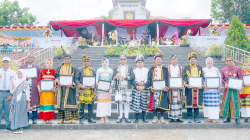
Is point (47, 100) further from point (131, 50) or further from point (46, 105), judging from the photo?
point (131, 50)

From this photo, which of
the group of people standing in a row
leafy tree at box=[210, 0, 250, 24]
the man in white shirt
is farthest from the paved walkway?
leafy tree at box=[210, 0, 250, 24]

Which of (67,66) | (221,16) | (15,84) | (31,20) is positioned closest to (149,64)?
(67,66)

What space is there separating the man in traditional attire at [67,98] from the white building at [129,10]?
18.4 metres

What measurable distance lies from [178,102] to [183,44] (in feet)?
35.1

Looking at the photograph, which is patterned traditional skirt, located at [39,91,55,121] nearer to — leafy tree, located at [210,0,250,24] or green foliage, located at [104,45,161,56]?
green foliage, located at [104,45,161,56]

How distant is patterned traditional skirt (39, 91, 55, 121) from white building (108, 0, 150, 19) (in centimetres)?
1870

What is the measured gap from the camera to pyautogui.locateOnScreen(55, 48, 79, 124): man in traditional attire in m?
4.58

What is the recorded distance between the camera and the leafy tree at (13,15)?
29.5 m

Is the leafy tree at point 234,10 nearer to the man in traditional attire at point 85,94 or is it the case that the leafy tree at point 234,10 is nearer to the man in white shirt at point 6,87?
the man in traditional attire at point 85,94

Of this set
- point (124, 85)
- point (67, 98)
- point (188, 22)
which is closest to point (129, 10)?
point (188, 22)

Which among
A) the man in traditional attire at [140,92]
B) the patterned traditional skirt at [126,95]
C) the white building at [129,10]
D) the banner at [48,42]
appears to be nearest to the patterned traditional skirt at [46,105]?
the patterned traditional skirt at [126,95]

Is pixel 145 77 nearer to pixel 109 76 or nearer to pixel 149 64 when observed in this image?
pixel 109 76

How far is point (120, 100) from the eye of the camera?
4586mm

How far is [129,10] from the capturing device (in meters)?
22.1
